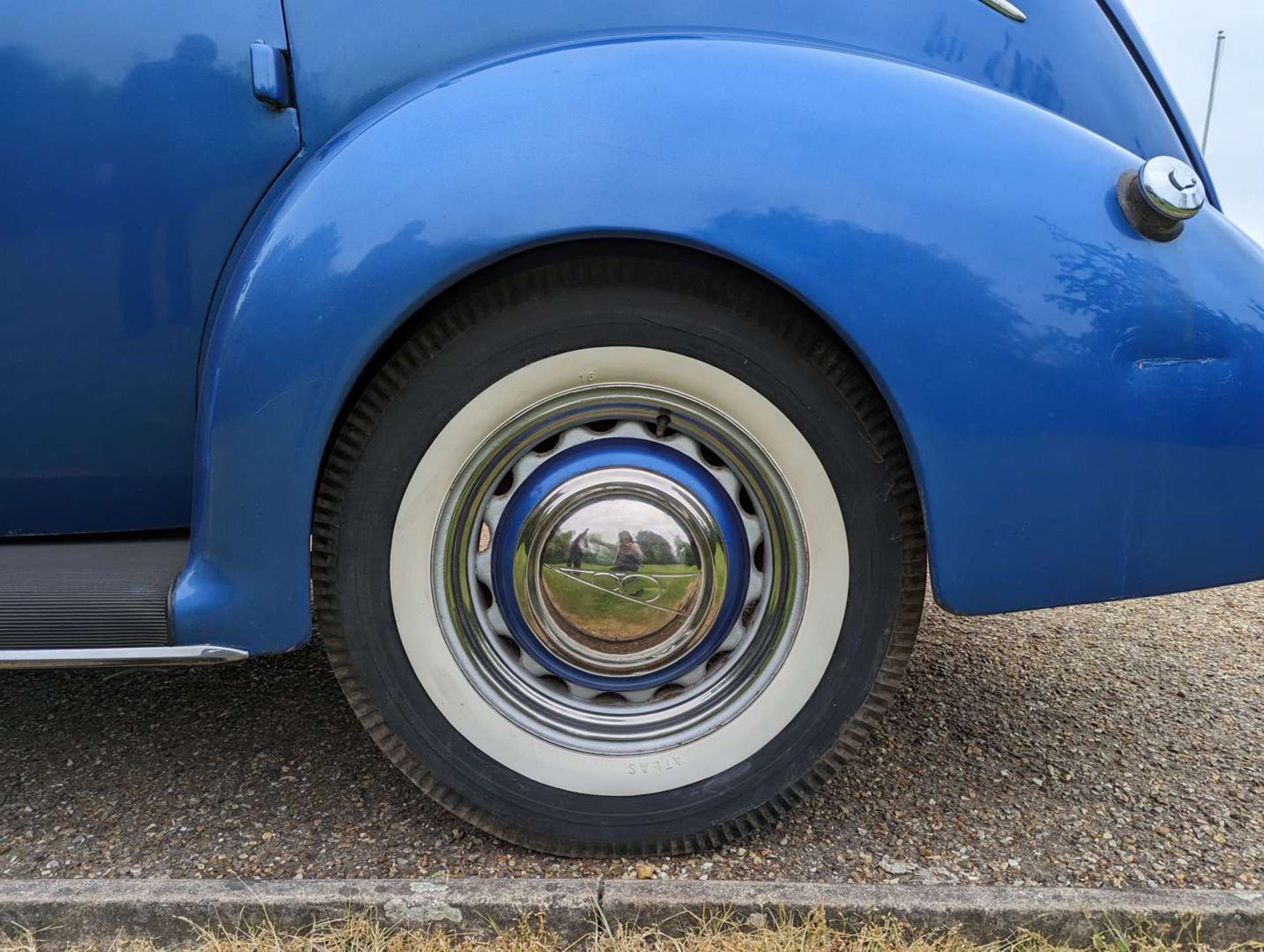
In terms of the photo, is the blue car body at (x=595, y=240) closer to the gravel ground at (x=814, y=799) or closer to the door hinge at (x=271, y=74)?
the door hinge at (x=271, y=74)

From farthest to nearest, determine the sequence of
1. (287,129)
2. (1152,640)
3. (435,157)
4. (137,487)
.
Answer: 1. (1152,640)
2. (137,487)
3. (287,129)
4. (435,157)

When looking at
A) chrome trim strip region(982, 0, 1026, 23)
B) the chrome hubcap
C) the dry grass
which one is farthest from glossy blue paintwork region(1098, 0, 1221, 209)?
the dry grass

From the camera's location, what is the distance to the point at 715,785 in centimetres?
140

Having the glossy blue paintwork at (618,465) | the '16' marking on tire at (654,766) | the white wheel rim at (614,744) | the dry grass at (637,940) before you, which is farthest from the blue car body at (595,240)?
the '16' marking on tire at (654,766)

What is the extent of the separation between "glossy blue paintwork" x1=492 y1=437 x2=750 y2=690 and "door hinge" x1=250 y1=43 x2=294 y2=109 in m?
0.68

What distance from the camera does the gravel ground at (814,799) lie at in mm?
1407

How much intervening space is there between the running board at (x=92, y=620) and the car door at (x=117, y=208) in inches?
8.4

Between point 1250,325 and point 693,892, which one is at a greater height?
point 1250,325

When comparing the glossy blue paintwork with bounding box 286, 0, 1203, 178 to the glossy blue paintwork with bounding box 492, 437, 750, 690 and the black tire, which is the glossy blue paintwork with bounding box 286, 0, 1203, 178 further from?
the glossy blue paintwork with bounding box 492, 437, 750, 690

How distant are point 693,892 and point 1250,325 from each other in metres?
1.12

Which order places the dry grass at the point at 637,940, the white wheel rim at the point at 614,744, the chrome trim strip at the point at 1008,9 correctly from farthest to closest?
1. the chrome trim strip at the point at 1008,9
2. the white wheel rim at the point at 614,744
3. the dry grass at the point at 637,940

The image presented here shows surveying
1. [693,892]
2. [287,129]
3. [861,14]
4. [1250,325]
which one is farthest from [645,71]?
[693,892]

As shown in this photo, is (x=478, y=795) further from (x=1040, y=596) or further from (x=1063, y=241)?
(x=1063, y=241)

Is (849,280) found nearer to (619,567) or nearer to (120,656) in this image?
(619,567)
